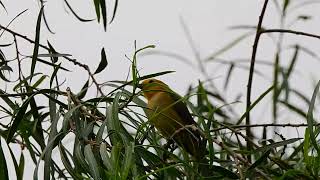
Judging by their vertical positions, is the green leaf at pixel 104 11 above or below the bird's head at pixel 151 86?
above

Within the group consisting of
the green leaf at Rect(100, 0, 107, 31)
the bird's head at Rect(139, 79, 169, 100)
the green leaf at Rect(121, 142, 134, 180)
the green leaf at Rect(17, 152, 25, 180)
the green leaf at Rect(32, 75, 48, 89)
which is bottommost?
the green leaf at Rect(121, 142, 134, 180)

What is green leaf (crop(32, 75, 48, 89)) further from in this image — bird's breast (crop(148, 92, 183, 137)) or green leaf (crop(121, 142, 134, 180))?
green leaf (crop(121, 142, 134, 180))

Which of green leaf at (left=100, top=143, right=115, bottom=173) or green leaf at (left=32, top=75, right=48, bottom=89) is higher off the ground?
green leaf at (left=32, top=75, right=48, bottom=89)

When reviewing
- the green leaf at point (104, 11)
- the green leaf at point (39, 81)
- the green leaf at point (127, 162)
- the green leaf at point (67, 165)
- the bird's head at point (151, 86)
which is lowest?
the green leaf at point (127, 162)

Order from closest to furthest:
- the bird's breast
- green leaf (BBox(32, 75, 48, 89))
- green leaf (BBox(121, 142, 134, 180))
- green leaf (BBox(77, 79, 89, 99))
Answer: green leaf (BBox(121, 142, 134, 180)) → green leaf (BBox(77, 79, 89, 99)) → green leaf (BBox(32, 75, 48, 89)) → the bird's breast

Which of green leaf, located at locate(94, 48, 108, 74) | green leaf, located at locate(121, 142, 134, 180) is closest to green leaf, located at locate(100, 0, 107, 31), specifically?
green leaf, located at locate(94, 48, 108, 74)

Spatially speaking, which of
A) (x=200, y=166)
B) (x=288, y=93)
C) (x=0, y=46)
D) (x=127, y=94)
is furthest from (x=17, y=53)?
(x=288, y=93)

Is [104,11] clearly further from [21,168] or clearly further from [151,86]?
[21,168]

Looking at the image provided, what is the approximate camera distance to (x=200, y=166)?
4.79 ft

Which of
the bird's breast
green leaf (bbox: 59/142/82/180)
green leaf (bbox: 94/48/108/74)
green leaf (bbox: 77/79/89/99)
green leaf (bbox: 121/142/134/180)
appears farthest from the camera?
the bird's breast

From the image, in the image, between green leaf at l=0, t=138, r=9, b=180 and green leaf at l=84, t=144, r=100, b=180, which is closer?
green leaf at l=84, t=144, r=100, b=180

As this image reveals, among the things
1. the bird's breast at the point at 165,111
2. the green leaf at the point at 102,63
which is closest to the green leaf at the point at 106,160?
the green leaf at the point at 102,63

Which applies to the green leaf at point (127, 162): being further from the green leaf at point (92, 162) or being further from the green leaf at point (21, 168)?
the green leaf at point (21, 168)

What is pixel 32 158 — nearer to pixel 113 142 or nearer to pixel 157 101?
pixel 113 142
